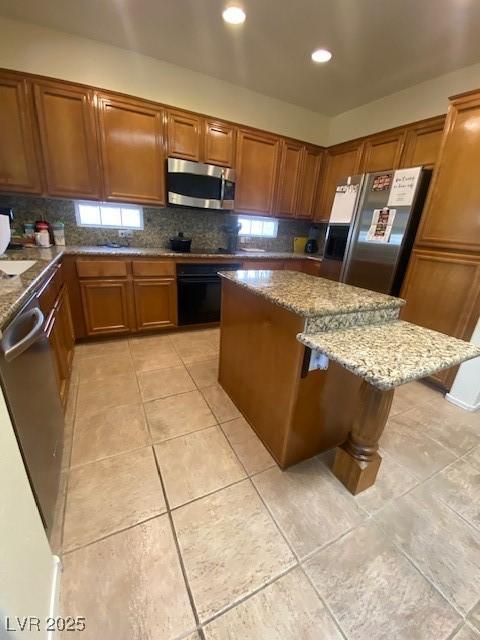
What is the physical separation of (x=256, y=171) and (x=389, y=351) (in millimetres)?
3016

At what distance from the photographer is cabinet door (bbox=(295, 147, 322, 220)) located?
11.6 feet

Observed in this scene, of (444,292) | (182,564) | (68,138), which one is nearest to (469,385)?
(444,292)

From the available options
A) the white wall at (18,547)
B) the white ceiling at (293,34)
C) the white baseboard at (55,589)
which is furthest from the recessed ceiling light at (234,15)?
Answer: the white baseboard at (55,589)

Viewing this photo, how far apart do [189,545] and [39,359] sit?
3.34 feet

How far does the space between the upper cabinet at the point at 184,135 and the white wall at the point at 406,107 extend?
1.99 meters

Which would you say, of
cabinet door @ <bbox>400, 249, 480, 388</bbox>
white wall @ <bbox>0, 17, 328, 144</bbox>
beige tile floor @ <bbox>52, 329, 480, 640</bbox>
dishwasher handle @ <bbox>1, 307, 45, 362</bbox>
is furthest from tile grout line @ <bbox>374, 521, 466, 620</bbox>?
white wall @ <bbox>0, 17, 328, 144</bbox>

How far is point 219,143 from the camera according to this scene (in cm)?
298

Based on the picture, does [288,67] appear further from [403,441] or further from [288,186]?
[403,441]

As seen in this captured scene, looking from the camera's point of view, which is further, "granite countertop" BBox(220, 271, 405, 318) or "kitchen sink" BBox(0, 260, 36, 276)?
"kitchen sink" BBox(0, 260, 36, 276)

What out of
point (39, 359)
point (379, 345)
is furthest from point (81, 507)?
point (379, 345)

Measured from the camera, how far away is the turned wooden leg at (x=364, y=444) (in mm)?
1196

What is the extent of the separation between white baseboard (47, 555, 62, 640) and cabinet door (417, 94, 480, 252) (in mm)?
2942

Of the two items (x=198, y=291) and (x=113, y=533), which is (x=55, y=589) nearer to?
(x=113, y=533)

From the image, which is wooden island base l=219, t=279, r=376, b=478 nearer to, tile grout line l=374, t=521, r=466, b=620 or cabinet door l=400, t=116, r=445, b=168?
tile grout line l=374, t=521, r=466, b=620
